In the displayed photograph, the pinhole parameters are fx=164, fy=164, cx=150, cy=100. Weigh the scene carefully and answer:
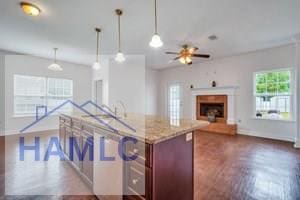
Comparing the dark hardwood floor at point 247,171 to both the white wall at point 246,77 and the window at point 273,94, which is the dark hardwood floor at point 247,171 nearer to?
the white wall at point 246,77

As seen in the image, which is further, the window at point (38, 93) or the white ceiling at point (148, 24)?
the window at point (38, 93)

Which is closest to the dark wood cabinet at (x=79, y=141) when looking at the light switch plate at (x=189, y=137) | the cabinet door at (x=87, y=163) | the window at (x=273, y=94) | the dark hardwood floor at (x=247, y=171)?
the cabinet door at (x=87, y=163)

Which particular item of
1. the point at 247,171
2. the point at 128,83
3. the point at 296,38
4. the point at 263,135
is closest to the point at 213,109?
the point at 263,135

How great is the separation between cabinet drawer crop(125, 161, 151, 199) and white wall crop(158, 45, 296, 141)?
5.23 m

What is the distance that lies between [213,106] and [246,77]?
158 centimetres

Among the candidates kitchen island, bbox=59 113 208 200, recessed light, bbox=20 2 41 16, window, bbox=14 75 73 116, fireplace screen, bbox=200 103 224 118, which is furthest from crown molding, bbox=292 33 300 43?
window, bbox=14 75 73 116

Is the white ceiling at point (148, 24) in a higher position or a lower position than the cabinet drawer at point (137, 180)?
higher

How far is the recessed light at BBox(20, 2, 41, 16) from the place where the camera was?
272 centimetres

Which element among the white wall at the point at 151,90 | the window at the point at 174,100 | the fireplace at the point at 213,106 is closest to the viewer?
the fireplace at the point at 213,106

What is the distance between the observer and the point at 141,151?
140 cm

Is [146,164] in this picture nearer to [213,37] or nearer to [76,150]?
[76,150]

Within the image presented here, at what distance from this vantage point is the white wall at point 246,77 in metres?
4.84

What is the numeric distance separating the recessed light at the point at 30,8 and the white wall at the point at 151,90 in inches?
213

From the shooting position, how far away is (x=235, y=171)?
2.71 meters
